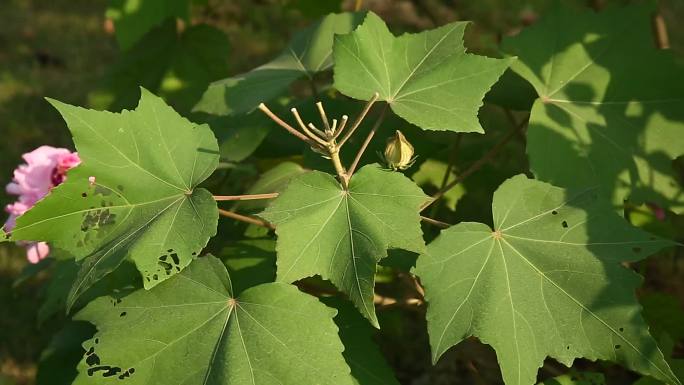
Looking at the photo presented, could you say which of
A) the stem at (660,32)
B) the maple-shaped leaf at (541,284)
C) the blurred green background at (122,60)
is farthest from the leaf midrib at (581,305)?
the stem at (660,32)

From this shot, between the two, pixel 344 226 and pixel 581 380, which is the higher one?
pixel 344 226

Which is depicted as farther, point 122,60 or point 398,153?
point 122,60

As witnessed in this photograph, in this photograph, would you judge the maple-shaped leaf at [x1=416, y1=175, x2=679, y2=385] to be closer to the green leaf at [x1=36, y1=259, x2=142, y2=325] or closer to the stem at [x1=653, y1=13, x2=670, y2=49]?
the green leaf at [x1=36, y1=259, x2=142, y2=325]

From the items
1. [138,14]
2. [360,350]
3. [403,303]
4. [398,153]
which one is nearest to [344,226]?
[398,153]

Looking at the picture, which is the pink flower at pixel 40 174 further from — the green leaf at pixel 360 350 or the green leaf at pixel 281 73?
the green leaf at pixel 360 350

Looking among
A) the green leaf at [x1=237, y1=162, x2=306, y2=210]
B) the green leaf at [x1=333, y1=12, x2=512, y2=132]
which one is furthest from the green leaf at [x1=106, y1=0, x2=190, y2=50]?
the green leaf at [x1=333, y1=12, x2=512, y2=132]

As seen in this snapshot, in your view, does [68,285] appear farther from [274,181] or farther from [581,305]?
[581,305]

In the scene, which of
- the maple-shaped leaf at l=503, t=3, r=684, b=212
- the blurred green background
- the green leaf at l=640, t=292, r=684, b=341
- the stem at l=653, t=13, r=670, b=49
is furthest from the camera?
the blurred green background
